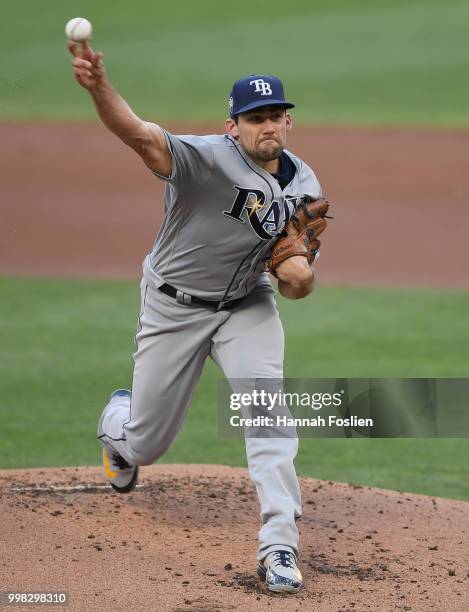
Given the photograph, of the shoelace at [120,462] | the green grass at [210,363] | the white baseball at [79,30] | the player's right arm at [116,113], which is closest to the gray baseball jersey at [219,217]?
the player's right arm at [116,113]

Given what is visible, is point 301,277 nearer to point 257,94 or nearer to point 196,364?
point 196,364

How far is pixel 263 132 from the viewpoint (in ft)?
16.4

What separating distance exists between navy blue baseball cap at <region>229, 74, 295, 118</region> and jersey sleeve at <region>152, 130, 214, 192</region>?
9.0 inches

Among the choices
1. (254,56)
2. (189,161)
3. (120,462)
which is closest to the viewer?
(189,161)

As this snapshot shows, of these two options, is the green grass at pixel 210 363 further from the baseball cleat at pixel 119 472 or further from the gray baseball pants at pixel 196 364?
the gray baseball pants at pixel 196 364

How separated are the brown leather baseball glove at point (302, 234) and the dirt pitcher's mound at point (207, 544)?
130 centimetres

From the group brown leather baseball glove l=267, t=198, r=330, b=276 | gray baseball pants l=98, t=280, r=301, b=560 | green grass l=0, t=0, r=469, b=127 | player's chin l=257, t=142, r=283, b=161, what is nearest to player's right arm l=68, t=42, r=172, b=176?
player's chin l=257, t=142, r=283, b=161

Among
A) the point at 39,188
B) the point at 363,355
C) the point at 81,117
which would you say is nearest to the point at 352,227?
the point at 39,188

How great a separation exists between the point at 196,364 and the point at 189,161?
98cm

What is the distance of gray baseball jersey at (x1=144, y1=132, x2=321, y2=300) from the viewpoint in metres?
4.93

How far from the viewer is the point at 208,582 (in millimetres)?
4719

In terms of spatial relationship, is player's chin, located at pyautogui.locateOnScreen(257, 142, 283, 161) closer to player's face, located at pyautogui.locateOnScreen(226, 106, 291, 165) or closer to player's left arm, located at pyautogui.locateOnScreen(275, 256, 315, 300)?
player's face, located at pyautogui.locateOnScreen(226, 106, 291, 165)

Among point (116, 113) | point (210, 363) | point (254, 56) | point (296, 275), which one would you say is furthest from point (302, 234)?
point (254, 56)

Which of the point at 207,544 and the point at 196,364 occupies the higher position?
the point at 196,364
